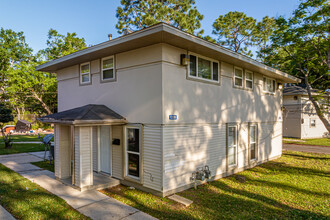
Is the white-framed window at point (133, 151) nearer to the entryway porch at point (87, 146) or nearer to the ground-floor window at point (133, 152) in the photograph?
the ground-floor window at point (133, 152)

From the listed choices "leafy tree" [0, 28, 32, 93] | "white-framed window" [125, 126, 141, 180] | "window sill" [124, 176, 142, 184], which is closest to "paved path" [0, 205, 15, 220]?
"window sill" [124, 176, 142, 184]

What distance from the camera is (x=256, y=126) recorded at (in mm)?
9430

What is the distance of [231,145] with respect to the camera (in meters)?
8.01

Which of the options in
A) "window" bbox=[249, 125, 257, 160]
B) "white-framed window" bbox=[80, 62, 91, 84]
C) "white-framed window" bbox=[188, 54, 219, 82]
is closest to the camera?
"white-framed window" bbox=[188, 54, 219, 82]

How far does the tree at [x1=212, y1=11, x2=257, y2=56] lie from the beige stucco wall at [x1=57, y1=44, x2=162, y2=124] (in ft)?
68.6

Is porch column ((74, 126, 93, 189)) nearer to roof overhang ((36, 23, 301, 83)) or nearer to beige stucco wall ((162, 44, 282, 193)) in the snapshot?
beige stucco wall ((162, 44, 282, 193))

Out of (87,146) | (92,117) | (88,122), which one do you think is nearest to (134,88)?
(92,117)

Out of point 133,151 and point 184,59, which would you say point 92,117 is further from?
point 184,59

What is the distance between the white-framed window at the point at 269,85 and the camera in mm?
10125

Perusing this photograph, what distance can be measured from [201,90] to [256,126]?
4417 mm

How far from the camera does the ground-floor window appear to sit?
6084 mm

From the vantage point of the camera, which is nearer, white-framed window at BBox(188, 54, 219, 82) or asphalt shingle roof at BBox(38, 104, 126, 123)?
asphalt shingle roof at BBox(38, 104, 126, 123)

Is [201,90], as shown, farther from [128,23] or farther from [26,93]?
[26,93]

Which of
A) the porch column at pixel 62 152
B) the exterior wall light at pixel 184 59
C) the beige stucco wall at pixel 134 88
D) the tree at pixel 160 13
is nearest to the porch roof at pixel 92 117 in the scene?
→ the beige stucco wall at pixel 134 88
